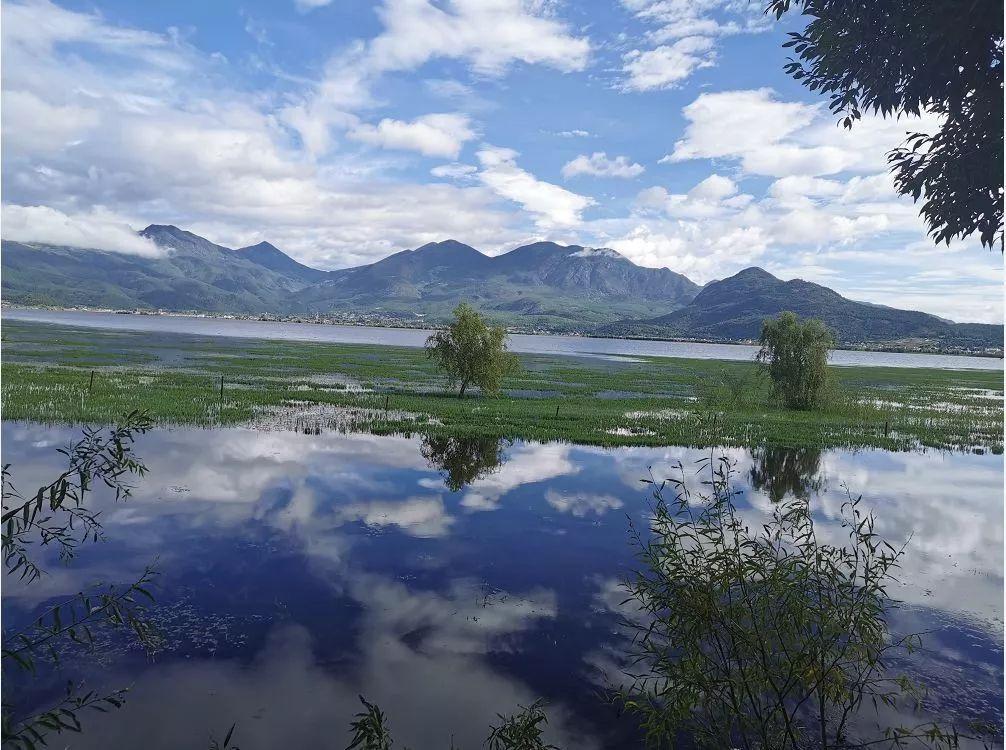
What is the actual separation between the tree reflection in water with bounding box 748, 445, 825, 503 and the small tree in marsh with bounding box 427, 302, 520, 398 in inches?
1172

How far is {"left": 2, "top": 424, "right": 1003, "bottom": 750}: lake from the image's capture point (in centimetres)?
1438

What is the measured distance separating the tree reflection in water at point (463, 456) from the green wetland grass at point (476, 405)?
2.65 meters

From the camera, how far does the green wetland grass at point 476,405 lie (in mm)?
48969

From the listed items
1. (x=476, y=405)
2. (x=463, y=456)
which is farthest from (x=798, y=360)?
(x=463, y=456)

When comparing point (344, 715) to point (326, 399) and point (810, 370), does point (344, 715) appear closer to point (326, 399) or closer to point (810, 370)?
point (326, 399)

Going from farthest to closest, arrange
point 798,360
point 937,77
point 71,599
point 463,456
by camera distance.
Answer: point 798,360
point 463,456
point 71,599
point 937,77

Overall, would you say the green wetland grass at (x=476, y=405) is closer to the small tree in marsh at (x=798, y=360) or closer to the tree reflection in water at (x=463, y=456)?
the small tree in marsh at (x=798, y=360)

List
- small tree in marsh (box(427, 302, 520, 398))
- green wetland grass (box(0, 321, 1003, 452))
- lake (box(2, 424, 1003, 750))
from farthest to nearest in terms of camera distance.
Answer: small tree in marsh (box(427, 302, 520, 398)) < green wetland grass (box(0, 321, 1003, 452)) < lake (box(2, 424, 1003, 750))

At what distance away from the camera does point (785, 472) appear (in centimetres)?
3947

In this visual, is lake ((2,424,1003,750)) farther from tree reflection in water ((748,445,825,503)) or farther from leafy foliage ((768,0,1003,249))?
leafy foliage ((768,0,1003,249))

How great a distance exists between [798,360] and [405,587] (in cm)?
6384

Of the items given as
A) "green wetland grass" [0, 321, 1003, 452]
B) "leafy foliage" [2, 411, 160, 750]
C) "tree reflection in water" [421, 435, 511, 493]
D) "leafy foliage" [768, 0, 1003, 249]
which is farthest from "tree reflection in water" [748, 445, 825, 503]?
"leafy foliage" [2, 411, 160, 750]

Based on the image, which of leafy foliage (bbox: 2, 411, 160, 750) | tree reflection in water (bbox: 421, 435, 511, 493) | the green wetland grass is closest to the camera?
leafy foliage (bbox: 2, 411, 160, 750)

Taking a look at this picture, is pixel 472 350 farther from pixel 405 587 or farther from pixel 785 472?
pixel 405 587
